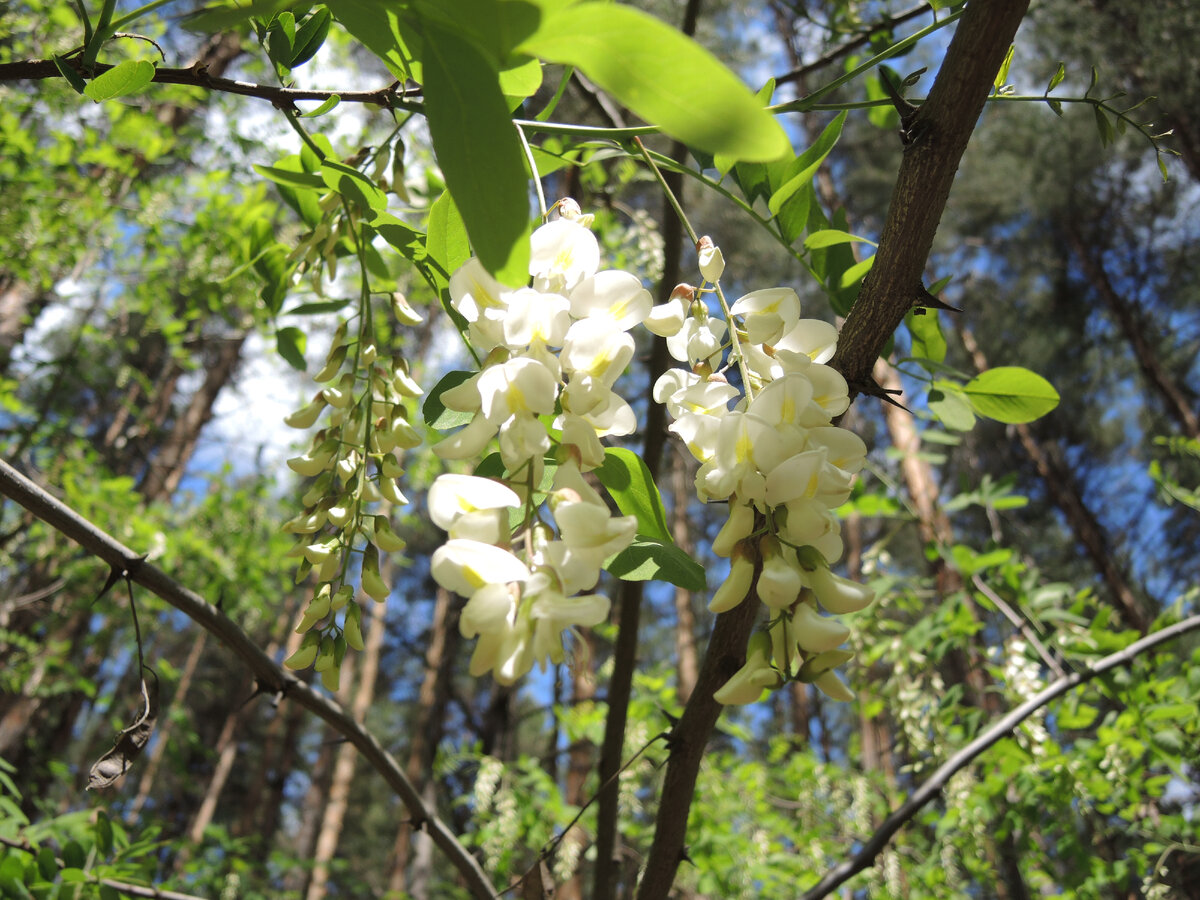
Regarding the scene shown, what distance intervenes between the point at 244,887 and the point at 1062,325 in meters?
12.9

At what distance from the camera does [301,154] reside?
77 centimetres

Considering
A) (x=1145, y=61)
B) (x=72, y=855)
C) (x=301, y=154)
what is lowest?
(x=72, y=855)

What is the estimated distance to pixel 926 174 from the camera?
49 cm

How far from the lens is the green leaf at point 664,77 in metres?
0.31

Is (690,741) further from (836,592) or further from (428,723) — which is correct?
(428,723)

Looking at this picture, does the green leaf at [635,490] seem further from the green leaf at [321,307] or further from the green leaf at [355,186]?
the green leaf at [321,307]

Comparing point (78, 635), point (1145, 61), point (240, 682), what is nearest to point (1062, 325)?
point (1145, 61)

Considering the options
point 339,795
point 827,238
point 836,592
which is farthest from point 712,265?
point 339,795

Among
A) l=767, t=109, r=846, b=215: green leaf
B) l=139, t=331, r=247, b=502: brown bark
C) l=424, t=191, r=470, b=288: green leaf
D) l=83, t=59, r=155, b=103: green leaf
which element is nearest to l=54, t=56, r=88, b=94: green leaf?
l=83, t=59, r=155, b=103: green leaf

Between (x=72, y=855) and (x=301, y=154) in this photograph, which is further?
(x=72, y=855)

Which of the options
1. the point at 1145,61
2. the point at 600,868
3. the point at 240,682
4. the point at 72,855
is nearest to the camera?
the point at 600,868

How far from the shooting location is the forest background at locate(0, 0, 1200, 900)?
78 centimetres

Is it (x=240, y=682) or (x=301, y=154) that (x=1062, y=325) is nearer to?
(x=301, y=154)

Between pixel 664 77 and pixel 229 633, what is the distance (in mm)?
646
